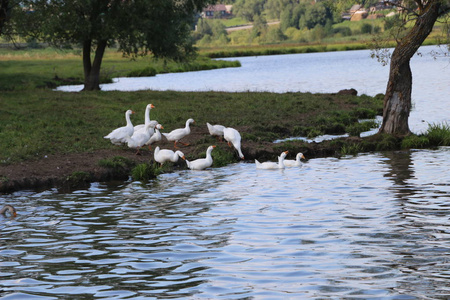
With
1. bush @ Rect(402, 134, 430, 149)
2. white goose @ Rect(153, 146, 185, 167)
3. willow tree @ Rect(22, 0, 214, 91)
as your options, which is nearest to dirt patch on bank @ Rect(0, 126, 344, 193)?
white goose @ Rect(153, 146, 185, 167)

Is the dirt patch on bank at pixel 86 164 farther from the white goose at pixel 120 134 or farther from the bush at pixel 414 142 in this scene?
the bush at pixel 414 142

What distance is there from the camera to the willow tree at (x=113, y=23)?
119 ft

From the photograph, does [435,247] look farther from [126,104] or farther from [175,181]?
[126,104]

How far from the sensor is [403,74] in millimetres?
22344

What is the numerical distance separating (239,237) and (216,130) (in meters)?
11.0

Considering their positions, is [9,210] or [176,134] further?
[176,134]

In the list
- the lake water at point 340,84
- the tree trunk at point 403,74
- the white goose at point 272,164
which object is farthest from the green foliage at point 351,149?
the lake water at point 340,84

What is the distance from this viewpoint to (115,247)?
11.3 meters

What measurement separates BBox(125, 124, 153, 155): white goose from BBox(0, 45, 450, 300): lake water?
97.0 inches

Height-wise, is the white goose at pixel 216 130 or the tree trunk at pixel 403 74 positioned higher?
the tree trunk at pixel 403 74

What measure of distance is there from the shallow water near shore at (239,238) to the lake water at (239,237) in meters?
0.03

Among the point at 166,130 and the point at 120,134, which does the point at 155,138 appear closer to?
the point at 120,134

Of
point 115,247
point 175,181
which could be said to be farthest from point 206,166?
point 115,247

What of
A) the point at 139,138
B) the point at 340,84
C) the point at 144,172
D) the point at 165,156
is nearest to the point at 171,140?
the point at 139,138
